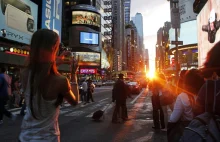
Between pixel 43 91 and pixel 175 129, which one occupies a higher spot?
pixel 43 91

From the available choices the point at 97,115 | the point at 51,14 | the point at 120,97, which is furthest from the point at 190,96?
the point at 51,14

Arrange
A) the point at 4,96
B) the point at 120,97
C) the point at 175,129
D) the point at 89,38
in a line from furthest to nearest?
the point at 89,38
the point at 120,97
the point at 4,96
the point at 175,129

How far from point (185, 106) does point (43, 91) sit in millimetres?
2576

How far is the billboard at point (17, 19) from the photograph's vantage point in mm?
33125

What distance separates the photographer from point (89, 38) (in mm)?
87938

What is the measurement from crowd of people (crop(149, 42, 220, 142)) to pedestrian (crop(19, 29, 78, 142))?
3.81ft

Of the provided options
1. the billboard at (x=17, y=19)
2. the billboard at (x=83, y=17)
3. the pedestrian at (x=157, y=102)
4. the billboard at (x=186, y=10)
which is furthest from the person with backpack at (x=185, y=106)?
the billboard at (x=186, y=10)

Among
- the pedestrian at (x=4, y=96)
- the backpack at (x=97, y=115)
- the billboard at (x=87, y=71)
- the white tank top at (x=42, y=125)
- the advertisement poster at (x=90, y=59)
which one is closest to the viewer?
the white tank top at (x=42, y=125)

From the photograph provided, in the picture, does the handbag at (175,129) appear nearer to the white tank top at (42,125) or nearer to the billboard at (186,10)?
the white tank top at (42,125)

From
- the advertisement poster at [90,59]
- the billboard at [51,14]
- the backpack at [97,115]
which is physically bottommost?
the backpack at [97,115]

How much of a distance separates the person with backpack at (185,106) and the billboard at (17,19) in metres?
31.1

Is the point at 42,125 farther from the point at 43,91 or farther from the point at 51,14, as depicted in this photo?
the point at 51,14

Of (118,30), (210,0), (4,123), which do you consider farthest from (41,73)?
(118,30)

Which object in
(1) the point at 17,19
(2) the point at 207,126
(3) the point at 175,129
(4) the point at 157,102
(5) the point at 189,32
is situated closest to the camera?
(2) the point at 207,126
